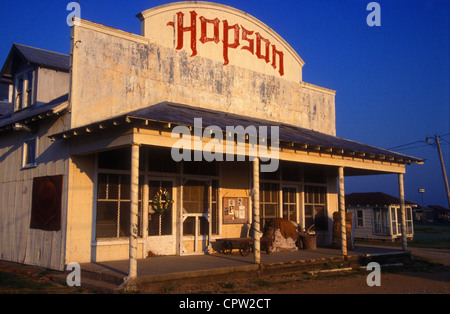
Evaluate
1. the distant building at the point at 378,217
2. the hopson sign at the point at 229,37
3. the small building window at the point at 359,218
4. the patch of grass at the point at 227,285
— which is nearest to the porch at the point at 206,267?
the patch of grass at the point at 227,285

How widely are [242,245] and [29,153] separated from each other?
22.8ft

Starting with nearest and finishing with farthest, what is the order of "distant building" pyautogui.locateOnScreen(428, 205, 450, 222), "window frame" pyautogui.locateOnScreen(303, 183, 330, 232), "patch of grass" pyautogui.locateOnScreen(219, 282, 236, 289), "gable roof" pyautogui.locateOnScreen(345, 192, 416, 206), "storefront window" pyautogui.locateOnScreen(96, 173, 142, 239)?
"patch of grass" pyautogui.locateOnScreen(219, 282, 236, 289)
"storefront window" pyautogui.locateOnScreen(96, 173, 142, 239)
"window frame" pyautogui.locateOnScreen(303, 183, 330, 232)
"gable roof" pyautogui.locateOnScreen(345, 192, 416, 206)
"distant building" pyautogui.locateOnScreen(428, 205, 450, 222)

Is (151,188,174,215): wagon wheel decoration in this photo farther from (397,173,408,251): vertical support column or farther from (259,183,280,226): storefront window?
(397,173,408,251): vertical support column

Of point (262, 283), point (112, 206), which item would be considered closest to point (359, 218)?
point (262, 283)

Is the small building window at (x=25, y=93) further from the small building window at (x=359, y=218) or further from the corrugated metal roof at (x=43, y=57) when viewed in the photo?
the small building window at (x=359, y=218)

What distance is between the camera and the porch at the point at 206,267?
910cm

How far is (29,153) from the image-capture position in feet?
43.0

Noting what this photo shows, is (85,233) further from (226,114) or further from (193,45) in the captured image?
(193,45)

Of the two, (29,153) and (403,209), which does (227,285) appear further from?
(403,209)

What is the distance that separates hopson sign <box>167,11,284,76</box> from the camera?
1409 cm

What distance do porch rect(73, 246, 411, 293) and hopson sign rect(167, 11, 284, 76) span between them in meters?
6.73

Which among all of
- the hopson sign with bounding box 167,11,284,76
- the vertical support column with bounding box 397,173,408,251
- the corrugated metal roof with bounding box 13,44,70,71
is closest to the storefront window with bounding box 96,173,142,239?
the corrugated metal roof with bounding box 13,44,70,71
